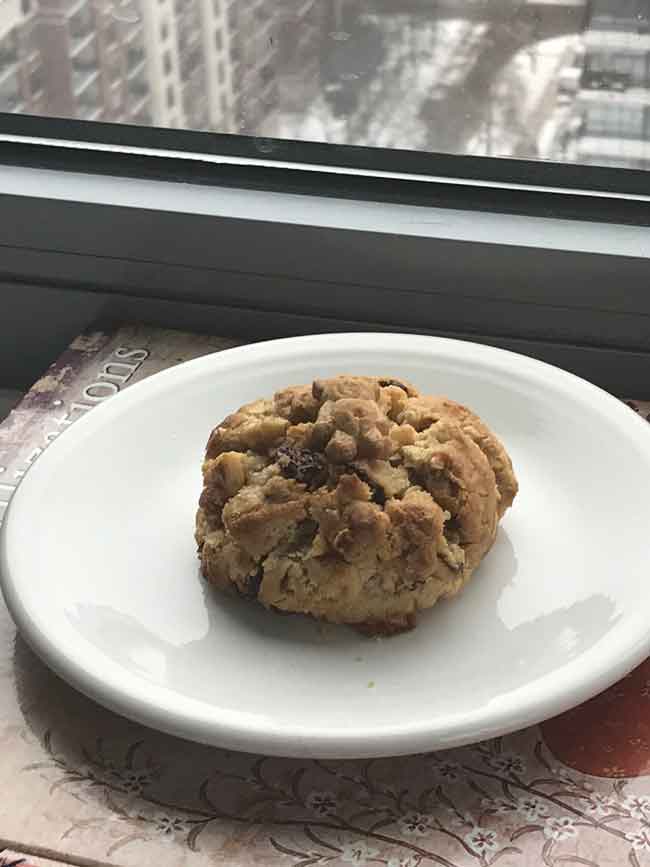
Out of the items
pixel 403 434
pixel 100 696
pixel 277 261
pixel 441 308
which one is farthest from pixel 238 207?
pixel 100 696

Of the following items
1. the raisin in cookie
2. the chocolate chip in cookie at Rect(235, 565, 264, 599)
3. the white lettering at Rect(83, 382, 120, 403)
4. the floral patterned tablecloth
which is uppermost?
the raisin in cookie

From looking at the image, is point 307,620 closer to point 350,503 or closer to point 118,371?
point 350,503

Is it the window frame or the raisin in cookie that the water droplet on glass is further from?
the raisin in cookie

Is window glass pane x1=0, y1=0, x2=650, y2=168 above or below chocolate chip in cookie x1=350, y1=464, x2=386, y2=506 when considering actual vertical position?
above

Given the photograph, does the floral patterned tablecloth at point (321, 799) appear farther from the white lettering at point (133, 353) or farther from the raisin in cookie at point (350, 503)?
the white lettering at point (133, 353)

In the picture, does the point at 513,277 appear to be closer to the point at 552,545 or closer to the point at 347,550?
the point at 552,545

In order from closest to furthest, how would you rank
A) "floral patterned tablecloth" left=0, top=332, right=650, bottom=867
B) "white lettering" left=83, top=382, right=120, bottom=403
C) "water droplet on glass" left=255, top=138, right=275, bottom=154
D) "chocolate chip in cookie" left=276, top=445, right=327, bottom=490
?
1. "floral patterned tablecloth" left=0, top=332, right=650, bottom=867
2. "chocolate chip in cookie" left=276, top=445, right=327, bottom=490
3. "white lettering" left=83, top=382, right=120, bottom=403
4. "water droplet on glass" left=255, top=138, right=275, bottom=154

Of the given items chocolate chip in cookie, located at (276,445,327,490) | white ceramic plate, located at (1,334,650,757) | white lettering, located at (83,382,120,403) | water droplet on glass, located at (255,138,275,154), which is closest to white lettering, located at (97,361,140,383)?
white lettering, located at (83,382,120,403)
